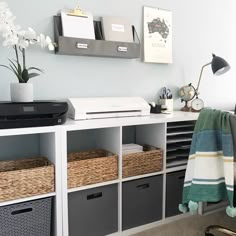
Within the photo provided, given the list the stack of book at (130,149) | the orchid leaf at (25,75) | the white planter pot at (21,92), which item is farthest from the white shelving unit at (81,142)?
the orchid leaf at (25,75)

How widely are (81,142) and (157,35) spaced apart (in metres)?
1.11

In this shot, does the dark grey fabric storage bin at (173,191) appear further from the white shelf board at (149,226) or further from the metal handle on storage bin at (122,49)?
the metal handle on storage bin at (122,49)

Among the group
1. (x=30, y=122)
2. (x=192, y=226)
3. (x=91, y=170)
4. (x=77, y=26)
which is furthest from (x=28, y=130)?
(x=192, y=226)

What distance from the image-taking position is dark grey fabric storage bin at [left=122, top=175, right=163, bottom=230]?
1.94m

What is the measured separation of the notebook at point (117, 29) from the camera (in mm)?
2113

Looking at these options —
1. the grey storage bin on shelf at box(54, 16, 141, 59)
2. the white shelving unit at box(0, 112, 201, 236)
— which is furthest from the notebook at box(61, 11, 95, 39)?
the white shelving unit at box(0, 112, 201, 236)

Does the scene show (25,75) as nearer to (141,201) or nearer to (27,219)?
(27,219)

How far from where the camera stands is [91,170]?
70.2 inches

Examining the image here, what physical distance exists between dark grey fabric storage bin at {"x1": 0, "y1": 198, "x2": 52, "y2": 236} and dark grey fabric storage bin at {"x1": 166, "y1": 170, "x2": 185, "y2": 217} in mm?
889

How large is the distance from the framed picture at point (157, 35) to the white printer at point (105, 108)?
517mm

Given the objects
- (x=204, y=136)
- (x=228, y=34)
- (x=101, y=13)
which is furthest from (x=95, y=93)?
(x=228, y=34)

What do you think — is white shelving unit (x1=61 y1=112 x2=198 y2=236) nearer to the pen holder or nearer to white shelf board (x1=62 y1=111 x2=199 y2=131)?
white shelf board (x1=62 y1=111 x2=199 y2=131)

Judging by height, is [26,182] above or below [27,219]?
above

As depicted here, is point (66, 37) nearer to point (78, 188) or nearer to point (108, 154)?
point (108, 154)
